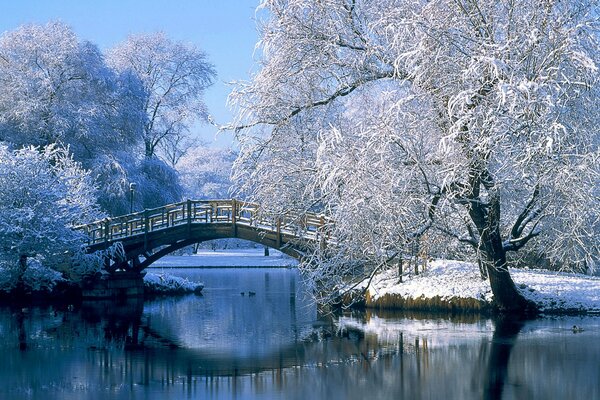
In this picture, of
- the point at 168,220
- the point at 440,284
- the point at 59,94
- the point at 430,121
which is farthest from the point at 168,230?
the point at 430,121

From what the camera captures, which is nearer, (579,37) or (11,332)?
(579,37)

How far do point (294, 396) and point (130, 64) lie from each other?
33.0 m

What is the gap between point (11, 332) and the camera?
19.0 metres

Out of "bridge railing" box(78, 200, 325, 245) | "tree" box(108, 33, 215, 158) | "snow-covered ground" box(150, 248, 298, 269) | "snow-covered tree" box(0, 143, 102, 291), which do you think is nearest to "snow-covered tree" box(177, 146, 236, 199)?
"snow-covered ground" box(150, 248, 298, 269)

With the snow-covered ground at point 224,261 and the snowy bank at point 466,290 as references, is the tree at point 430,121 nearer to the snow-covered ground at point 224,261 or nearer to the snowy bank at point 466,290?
the snowy bank at point 466,290

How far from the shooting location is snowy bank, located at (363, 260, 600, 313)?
2023 cm

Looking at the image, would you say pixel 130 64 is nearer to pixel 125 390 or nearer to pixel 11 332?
pixel 11 332

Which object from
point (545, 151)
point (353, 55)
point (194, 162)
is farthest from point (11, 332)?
point (194, 162)

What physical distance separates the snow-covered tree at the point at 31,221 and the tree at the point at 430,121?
9343mm

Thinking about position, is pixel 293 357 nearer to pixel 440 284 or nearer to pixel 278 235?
pixel 440 284

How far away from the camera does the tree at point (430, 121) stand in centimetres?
1494

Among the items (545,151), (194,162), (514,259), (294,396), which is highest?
(194,162)

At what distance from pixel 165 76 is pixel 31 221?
677 inches

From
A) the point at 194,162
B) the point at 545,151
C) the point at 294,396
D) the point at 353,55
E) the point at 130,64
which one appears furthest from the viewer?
the point at 194,162
